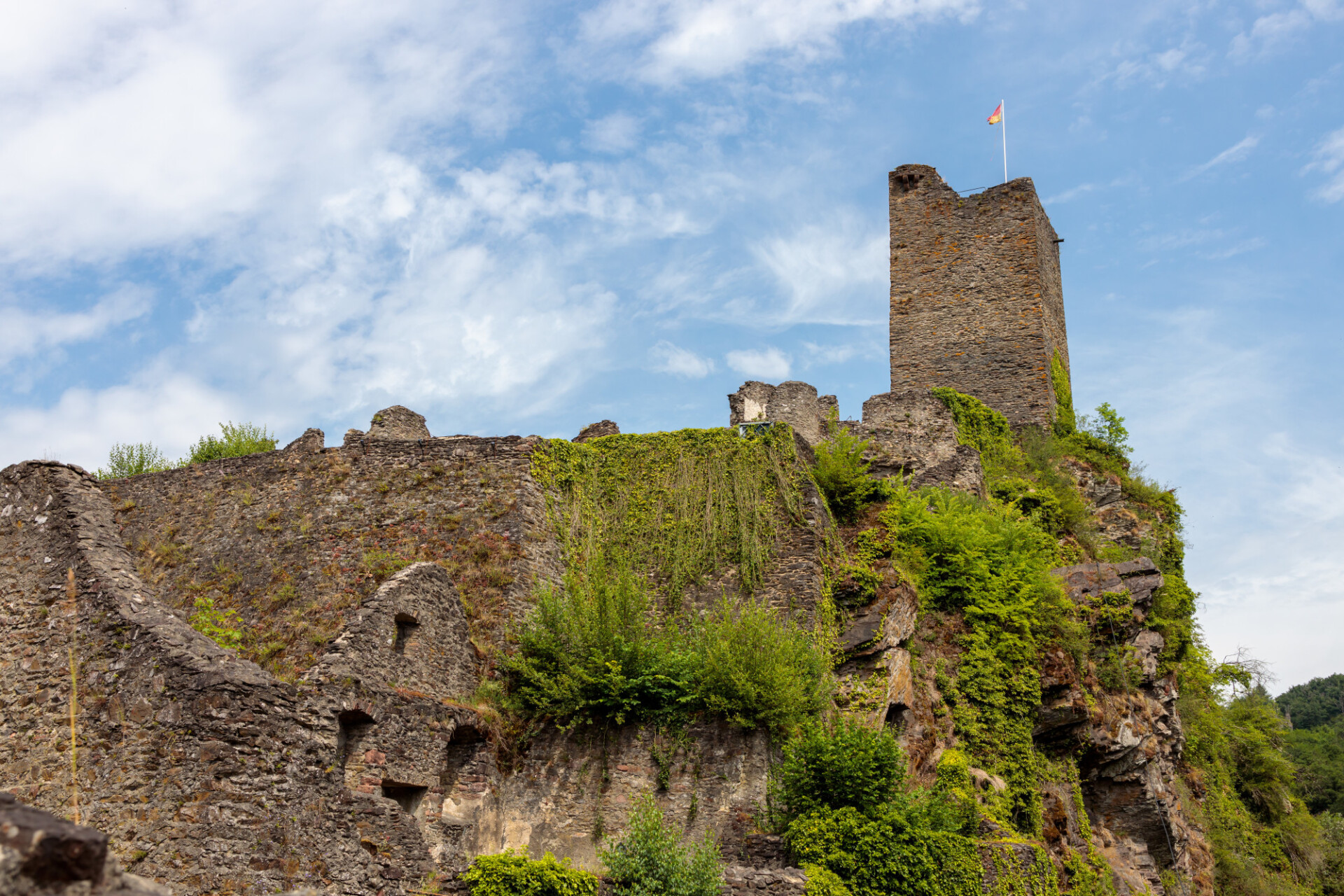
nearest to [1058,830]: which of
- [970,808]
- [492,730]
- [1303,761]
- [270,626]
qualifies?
[970,808]

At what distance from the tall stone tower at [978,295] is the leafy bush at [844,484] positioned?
10.8 metres

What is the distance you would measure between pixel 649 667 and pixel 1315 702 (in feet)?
197

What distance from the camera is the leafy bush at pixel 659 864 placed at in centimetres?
1116

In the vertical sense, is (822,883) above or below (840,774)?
below

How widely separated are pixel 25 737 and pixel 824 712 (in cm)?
897

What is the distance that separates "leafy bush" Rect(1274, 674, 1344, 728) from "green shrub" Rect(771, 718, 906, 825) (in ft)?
167

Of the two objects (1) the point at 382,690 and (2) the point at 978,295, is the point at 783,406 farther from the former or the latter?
(1) the point at 382,690

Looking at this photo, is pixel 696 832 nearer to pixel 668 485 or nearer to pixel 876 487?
pixel 668 485

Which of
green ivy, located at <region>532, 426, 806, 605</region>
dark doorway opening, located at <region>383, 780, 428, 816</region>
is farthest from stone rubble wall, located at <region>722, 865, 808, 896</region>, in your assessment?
green ivy, located at <region>532, 426, 806, 605</region>

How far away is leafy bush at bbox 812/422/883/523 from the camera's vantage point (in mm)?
17297

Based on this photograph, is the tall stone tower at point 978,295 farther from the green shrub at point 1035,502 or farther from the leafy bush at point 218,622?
the leafy bush at point 218,622

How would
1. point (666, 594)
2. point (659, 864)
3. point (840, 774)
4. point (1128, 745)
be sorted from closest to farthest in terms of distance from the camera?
point (659, 864) < point (840, 774) < point (666, 594) < point (1128, 745)

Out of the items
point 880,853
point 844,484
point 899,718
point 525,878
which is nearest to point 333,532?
point 525,878

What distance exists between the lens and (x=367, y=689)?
37.0ft
